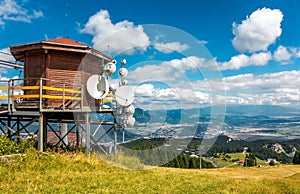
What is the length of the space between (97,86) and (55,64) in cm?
236

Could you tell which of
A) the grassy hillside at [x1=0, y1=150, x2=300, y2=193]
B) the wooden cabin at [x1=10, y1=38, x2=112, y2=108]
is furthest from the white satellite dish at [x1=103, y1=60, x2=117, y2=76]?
the grassy hillside at [x1=0, y1=150, x2=300, y2=193]

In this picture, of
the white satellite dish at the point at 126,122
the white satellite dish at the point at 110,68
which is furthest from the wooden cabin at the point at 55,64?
the white satellite dish at the point at 126,122

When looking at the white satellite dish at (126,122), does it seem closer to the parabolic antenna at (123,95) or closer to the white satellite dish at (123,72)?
the parabolic antenna at (123,95)

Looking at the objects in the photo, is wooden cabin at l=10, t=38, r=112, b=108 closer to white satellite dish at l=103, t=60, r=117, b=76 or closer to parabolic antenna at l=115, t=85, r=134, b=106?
white satellite dish at l=103, t=60, r=117, b=76

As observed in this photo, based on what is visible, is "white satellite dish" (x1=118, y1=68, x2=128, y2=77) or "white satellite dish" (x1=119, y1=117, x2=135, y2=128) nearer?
"white satellite dish" (x1=119, y1=117, x2=135, y2=128)

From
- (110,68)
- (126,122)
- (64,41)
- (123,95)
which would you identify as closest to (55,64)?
(64,41)

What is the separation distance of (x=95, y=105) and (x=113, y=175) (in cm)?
593

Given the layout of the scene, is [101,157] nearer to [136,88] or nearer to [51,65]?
[136,88]

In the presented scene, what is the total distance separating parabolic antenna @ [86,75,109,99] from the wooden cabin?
436mm

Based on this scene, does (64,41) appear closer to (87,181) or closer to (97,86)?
(97,86)

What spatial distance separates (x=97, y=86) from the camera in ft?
39.7

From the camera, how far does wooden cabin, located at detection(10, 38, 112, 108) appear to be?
492 inches

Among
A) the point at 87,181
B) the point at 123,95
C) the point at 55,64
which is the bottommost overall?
the point at 87,181

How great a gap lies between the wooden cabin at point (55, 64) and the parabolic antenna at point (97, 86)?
436mm
